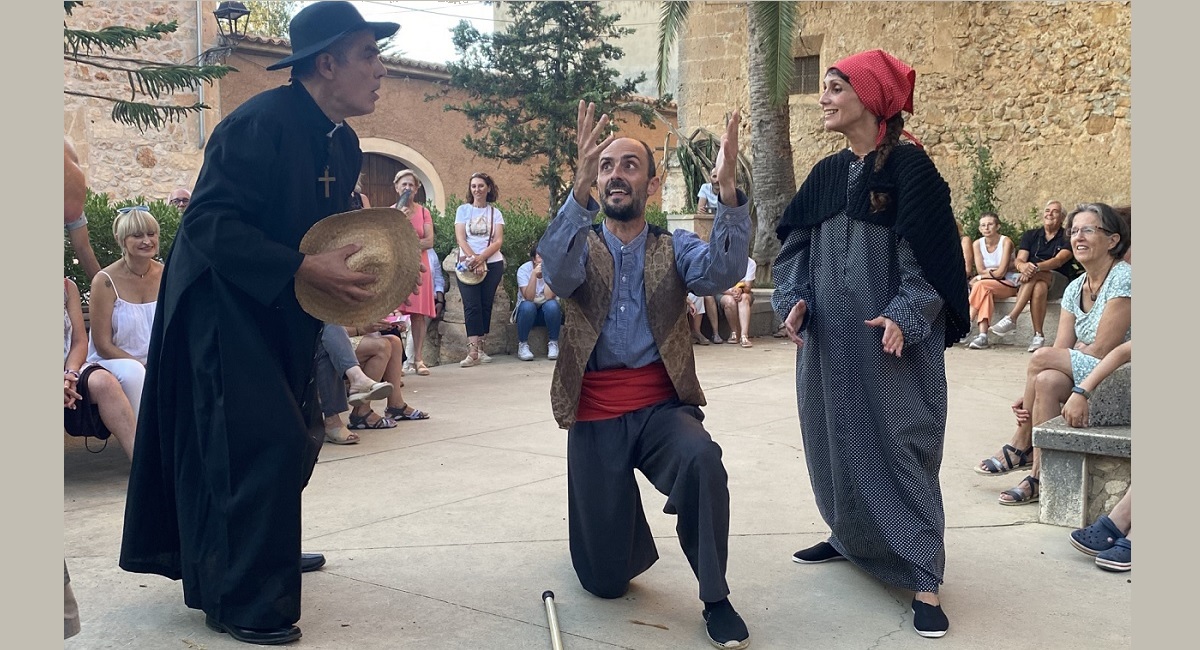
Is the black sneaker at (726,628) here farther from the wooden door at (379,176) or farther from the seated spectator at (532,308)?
the wooden door at (379,176)

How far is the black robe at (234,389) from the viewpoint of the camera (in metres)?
3.32

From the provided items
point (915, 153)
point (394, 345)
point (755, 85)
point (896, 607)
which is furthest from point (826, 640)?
point (755, 85)

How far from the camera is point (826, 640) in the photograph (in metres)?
3.51

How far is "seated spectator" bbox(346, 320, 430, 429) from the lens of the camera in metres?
7.28

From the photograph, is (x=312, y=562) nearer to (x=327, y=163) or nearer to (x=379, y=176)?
(x=327, y=163)

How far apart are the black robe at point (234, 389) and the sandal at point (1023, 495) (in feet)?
11.3

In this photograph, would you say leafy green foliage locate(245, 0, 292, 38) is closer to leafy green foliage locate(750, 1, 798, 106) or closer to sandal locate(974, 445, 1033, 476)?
leafy green foliage locate(750, 1, 798, 106)

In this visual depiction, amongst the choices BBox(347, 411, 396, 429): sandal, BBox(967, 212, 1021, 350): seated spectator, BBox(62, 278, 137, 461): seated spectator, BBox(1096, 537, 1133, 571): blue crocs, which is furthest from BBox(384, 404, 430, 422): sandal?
BBox(967, 212, 1021, 350): seated spectator

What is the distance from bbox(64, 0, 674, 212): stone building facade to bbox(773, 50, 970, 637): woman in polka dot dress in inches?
396

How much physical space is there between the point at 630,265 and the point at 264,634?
1.71 metres

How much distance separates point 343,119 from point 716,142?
14742 millimetres

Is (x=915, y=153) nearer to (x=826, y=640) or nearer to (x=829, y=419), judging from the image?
(x=829, y=419)

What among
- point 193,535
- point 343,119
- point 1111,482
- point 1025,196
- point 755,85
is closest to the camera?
point 193,535

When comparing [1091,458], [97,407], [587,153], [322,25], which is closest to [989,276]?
[1091,458]
